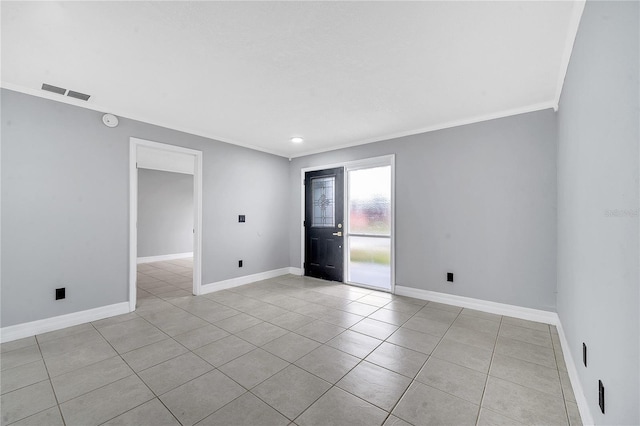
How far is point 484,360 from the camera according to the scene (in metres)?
2.29

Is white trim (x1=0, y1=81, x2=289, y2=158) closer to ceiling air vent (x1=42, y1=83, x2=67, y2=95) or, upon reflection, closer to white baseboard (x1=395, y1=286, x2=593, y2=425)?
ceiling air vent (x1=42, y1=83, x2=67, y2=95)

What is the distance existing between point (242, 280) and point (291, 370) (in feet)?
9.43

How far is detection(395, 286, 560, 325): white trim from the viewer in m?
3.05

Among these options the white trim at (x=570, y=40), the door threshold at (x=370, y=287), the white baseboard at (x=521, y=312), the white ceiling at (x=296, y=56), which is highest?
the white ceiling at (x=296, y=56)

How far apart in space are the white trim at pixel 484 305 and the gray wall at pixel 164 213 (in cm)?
675

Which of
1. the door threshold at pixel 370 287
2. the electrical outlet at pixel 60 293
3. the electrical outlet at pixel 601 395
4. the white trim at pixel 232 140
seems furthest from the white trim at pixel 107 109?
the electrical outlet at pixel 601 395

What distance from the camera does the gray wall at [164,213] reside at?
732 centimetres

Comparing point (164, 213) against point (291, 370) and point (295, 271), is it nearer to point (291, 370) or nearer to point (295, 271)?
point (295, 271)

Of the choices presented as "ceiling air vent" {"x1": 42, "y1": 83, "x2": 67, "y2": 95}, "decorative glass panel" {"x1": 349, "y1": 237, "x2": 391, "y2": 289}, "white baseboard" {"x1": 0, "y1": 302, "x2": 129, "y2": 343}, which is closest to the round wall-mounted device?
"ceiling air vent" {"x1": 42, "y1": 83, "x2": 67, "y2": 95}

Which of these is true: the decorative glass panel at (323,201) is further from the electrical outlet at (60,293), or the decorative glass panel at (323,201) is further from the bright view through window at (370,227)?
the electrical outlet at (60,293)

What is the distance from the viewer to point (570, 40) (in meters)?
1.90

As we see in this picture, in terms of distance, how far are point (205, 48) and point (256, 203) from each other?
3218mm

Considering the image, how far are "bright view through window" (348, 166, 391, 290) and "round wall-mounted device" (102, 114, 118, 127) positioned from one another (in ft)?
11.6

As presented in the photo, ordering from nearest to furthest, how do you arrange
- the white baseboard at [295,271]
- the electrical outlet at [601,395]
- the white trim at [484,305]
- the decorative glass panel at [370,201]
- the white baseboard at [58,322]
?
1. the electrical outlet at [601,395]
2. the white baseboard at [58,322]
3. the white trim at [484,305]
4. the decorative glass panel at [370,201]
5. the white baseboard at [295,271]
